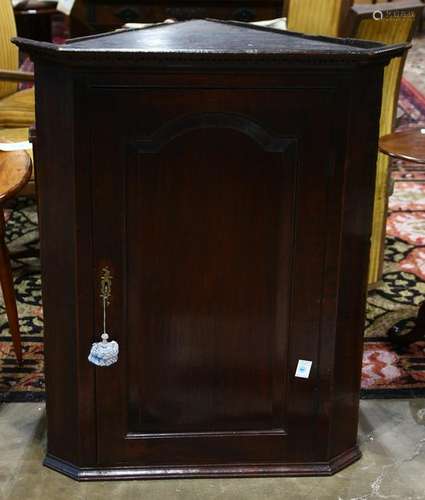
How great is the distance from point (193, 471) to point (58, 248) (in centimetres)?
68

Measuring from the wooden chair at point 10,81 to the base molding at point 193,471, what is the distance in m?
1.79

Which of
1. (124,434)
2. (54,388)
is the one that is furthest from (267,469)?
(54,388)

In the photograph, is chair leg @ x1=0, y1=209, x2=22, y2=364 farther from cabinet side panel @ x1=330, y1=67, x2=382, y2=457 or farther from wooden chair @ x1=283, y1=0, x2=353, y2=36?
wooden chair @ x1=283, y1=0, x2=353, y2=36

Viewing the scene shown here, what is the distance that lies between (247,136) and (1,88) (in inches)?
92.9

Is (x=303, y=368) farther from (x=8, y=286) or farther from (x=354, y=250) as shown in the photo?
(x=8, y=286)

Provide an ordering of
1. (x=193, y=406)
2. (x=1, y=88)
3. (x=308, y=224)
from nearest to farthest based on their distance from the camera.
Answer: (x=308, y=224)
(x=193, y=406)
(x=1, y=88)

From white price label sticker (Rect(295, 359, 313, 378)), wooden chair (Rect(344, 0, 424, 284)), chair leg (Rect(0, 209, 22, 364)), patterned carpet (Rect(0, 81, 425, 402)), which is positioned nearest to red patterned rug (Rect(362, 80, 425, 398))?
patterned carpet (Rect(0, 81, 425, 402))

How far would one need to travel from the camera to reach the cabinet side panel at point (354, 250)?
219 centimetres

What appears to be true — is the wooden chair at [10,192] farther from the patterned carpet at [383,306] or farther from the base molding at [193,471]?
the base molding at [193,471]

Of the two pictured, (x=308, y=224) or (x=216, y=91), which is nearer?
(x=216, y=91)

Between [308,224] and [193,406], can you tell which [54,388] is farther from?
[308,224]

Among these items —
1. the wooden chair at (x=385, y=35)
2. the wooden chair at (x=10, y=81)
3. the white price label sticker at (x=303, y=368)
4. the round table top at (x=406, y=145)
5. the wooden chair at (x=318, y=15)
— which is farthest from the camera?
the wooden chair at (x=10, y=81)

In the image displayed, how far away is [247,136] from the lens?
7.13 feet

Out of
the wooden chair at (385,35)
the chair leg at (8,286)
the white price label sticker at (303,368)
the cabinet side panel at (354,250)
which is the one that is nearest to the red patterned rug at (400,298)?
the wooden chair at (385,35)
